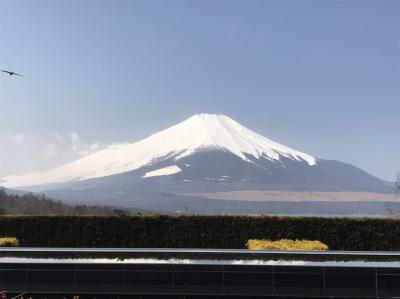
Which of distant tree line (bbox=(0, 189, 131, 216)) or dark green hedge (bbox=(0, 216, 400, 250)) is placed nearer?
dark green hedge (bbox=(0, 216, 400, 250))

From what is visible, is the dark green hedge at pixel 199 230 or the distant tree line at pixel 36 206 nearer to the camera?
the dark green hedge at pixel 199 230

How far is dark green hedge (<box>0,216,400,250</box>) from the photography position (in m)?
16.4

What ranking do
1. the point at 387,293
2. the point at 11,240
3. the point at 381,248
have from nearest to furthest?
1. the point at 387,293
2. the point at 11,240
3. the point at 381,248

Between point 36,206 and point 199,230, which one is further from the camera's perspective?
point 36,206

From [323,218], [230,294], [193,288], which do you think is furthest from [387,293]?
[323,218]

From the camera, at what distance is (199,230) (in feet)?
55.1

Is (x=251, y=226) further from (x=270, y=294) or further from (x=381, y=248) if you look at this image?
(x=270, y=294)

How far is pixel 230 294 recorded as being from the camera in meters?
8.01

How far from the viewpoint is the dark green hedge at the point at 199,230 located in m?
16.4

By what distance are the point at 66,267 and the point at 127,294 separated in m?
1.04

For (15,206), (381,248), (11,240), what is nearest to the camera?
(11,240)

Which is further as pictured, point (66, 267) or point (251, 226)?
point (251, 226)

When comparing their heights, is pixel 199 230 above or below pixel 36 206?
below

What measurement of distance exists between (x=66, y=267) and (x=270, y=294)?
3073 millimetres
